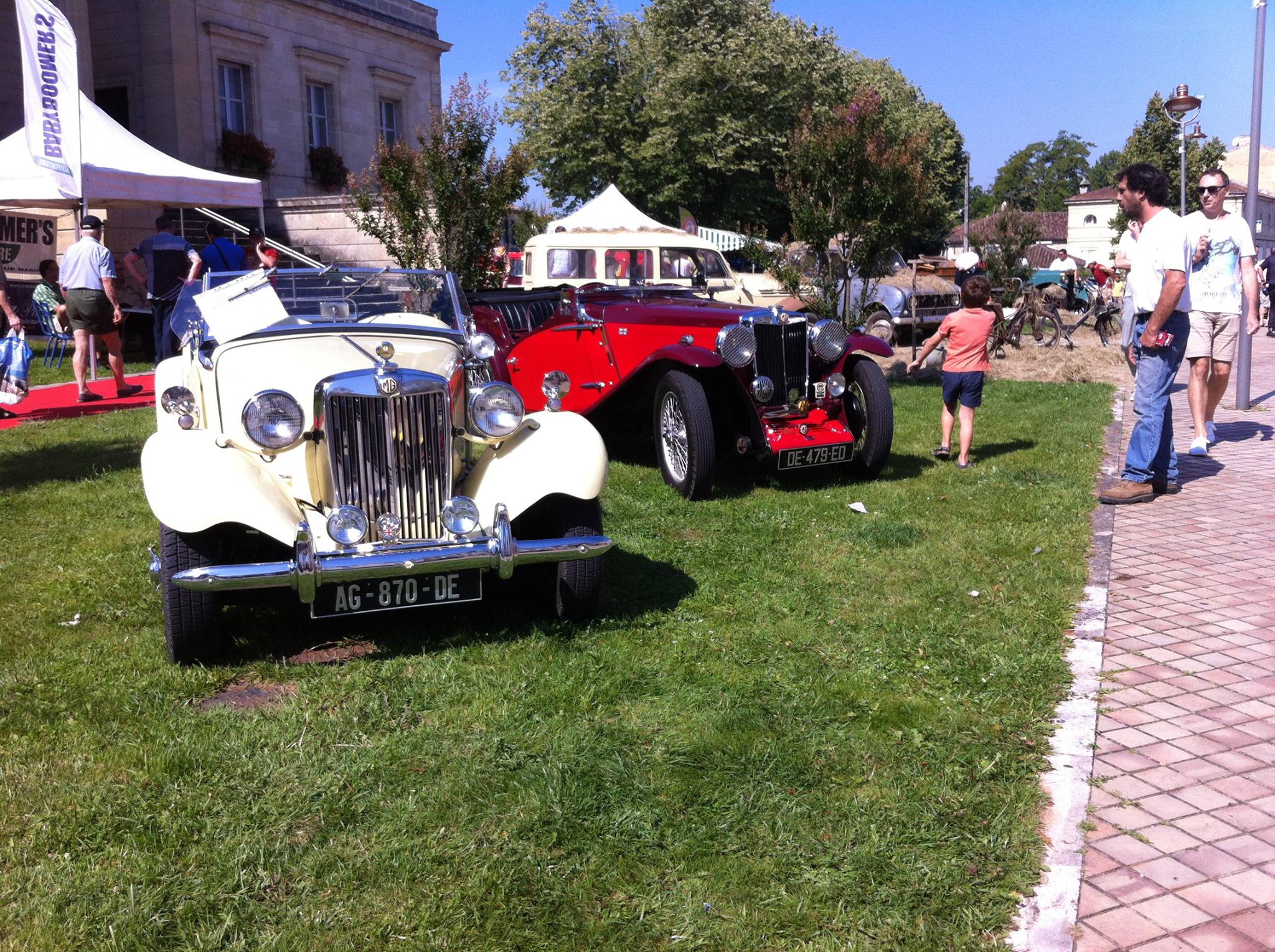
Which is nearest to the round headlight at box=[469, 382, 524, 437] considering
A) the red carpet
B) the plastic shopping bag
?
the red carpet

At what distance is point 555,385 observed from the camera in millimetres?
5426

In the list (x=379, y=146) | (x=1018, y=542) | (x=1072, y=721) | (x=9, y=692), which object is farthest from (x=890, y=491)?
(x=379, y=146)

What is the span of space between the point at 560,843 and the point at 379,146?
404 inches

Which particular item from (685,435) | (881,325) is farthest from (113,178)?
(881,325)

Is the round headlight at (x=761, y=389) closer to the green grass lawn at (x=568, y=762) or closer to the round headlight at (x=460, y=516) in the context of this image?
the green grass lawn at (x=568, y=762)

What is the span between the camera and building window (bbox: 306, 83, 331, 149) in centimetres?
2588

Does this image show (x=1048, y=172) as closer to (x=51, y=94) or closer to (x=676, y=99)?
(x=676, y=99)

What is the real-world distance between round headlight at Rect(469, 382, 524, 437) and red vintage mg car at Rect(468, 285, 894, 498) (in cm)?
241

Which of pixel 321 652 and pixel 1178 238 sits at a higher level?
pixel 1178 238

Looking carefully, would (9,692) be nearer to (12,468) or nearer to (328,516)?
(328,516)

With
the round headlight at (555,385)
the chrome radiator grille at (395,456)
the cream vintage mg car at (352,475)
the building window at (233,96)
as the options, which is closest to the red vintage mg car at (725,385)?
the round headlight at (555,385)

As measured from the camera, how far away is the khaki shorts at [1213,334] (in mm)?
8289

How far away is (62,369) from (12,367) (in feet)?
15.0

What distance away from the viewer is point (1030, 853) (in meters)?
3.06
